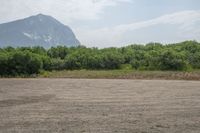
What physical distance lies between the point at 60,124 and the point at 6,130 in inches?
75.2

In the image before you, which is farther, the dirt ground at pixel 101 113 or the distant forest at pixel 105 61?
the distant forest at pixel 105 61

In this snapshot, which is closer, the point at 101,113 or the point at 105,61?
the point at 101,113

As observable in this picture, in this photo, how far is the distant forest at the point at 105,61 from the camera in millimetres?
48531

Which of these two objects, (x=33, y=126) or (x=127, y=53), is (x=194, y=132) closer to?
(x=33, y=126)

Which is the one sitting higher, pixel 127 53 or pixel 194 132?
pixel 127 53

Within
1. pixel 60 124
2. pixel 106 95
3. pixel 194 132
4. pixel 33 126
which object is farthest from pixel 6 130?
pixel 106 95

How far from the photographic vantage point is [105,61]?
54500 mm

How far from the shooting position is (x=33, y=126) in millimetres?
13570

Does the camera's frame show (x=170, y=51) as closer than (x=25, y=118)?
No

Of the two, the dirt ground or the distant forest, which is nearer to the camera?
the dirt ground

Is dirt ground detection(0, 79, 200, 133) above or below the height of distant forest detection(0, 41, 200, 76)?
below

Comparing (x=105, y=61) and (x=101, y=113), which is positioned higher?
(x=105, y=61)

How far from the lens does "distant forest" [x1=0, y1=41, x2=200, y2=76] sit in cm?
4853

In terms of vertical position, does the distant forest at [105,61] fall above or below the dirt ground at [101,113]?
above
